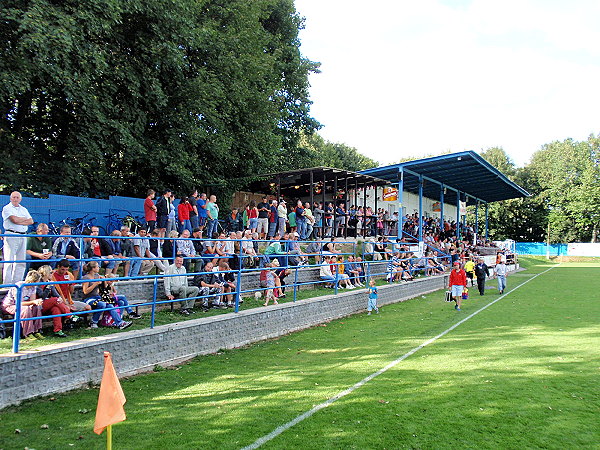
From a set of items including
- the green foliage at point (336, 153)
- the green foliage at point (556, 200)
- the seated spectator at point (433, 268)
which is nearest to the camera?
the seated spectator at point (433, 268)

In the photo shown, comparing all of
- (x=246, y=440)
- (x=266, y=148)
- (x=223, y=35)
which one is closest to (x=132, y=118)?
(x=223, y=35)

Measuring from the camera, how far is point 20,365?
5.98 metres

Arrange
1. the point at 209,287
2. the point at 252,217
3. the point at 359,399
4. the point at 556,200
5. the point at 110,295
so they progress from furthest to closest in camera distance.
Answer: the point at 556,200 < the point at 252,217 < the point at 209,287 < the point at 110,295 < the point at 359,399

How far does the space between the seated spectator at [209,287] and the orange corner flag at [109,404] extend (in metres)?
6.36

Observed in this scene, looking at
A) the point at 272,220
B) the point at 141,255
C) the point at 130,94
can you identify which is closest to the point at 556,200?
the point at 272,220

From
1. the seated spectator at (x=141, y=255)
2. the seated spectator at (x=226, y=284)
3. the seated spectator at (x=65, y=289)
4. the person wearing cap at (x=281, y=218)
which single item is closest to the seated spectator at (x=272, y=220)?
the person wearing cap at (x=281, y=218)

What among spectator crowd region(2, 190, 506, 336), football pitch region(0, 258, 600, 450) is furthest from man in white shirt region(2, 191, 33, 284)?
football pitch region(0, 258, 600, 450)

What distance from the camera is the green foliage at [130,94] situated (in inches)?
544

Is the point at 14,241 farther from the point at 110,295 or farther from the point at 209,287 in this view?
the point at 209,287

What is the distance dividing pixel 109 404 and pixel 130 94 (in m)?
16.3

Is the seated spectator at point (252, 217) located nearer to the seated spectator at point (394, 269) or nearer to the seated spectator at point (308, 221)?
the seated spectator at point (308, 221)

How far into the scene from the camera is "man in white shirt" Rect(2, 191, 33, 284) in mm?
7902

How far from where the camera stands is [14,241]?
8.02 m

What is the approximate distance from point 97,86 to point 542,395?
16.5 metres
